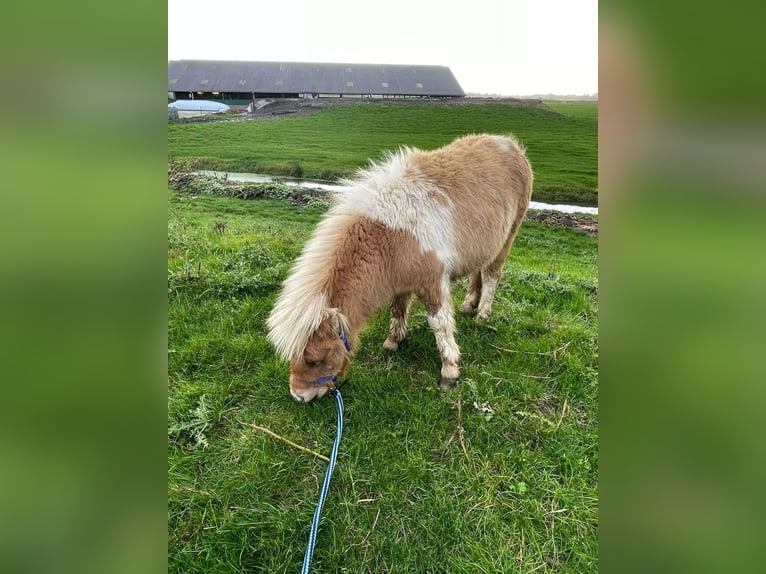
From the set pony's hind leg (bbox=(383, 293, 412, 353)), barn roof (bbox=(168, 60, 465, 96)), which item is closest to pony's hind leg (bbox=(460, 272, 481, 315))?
pony's hind leg (bbox=(383, 293, 412, 353))

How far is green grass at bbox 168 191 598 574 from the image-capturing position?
2221 millimetres

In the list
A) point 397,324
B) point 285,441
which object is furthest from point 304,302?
point 397,324

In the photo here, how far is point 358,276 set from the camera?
299 cm

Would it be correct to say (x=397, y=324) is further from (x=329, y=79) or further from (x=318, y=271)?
(x=329, y=79)

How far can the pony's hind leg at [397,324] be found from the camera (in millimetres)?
3898

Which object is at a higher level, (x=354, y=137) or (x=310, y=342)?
(x=354, y=137)

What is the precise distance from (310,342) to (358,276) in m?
0.67

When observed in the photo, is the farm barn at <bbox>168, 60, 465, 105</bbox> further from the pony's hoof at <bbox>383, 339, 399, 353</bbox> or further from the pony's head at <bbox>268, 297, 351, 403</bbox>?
the pony's head at <bbox>268, 297, 351, 403</bbox>

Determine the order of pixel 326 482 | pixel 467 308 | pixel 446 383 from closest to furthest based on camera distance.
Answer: pixel 326 482 < pixel 446 383 < pixel 467 308
